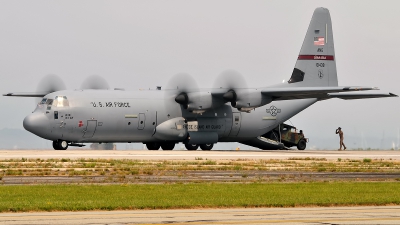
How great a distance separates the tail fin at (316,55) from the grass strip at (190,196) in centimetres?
3066

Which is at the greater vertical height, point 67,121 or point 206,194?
point 67,121

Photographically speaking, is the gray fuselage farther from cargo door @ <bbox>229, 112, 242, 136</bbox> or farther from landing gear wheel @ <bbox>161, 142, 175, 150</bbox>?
landing gear wheel @ <bbox>161, 142, 175, 150</bbox>

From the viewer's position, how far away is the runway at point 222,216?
13117mm

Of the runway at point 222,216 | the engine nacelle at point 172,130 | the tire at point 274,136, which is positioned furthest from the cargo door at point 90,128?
the runway at point 222,216

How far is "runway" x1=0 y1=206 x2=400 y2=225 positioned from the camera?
13.1 metres

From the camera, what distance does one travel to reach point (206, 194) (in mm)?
19094

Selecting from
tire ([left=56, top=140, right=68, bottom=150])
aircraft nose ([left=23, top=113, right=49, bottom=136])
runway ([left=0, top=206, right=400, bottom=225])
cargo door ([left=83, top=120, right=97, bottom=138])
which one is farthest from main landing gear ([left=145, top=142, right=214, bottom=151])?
runway ([left=0, top=206, right=400, bottom=225])

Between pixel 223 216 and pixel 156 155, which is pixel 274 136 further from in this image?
pixel 223 216

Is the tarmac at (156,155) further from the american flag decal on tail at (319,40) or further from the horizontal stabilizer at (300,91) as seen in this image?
the american flag decal on tail at (319,40)

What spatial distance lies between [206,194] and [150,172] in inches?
339

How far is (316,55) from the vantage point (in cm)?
5391

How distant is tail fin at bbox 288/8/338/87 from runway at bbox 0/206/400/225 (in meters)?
37.7

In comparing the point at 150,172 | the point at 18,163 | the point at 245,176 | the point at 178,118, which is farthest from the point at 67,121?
the point at 245,176

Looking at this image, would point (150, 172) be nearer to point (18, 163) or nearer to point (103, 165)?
point (103, 165)
